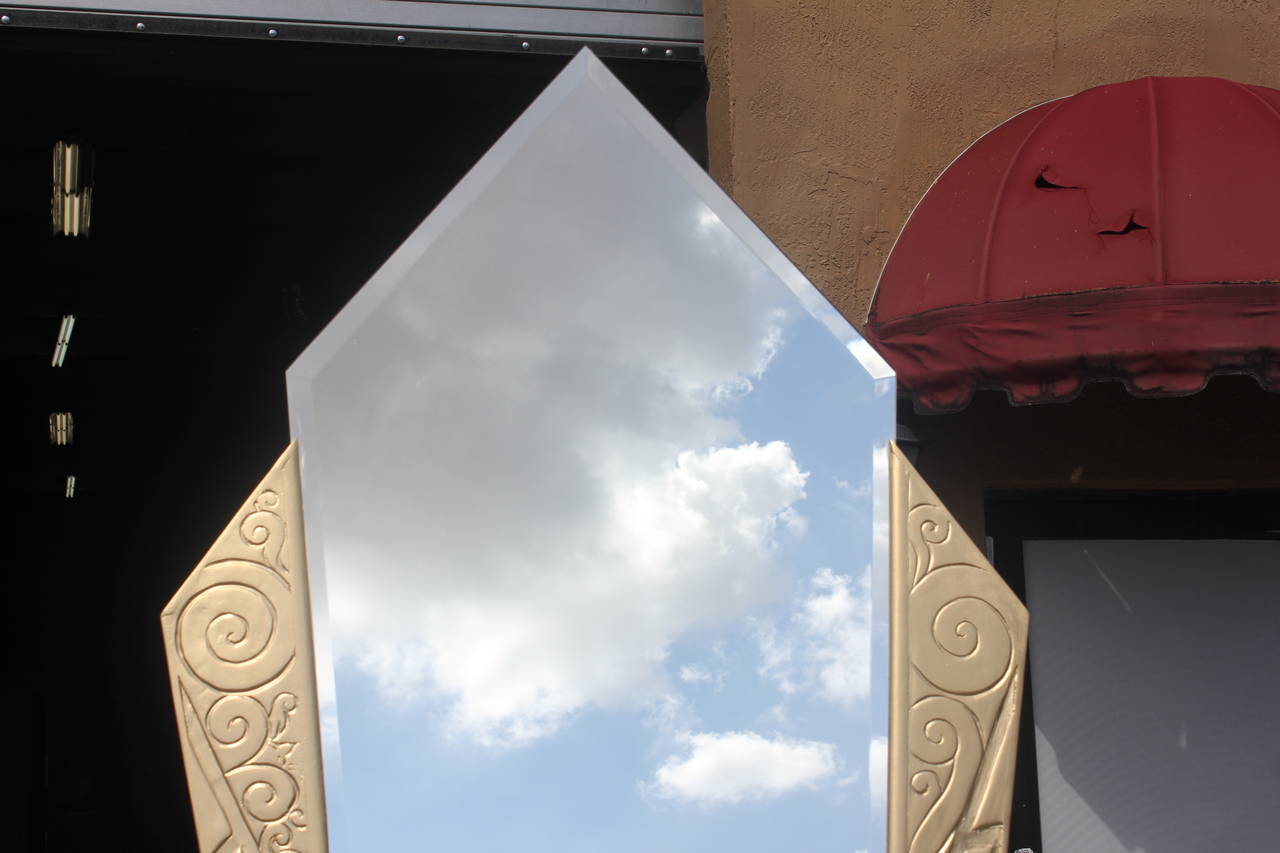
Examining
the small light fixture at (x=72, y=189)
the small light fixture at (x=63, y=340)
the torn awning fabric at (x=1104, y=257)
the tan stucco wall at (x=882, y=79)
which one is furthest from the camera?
the small light fixture at (x=63, y=340)

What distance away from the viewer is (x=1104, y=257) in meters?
1.92

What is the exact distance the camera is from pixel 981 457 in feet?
8.22

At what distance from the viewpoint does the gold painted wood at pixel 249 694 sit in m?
1.23

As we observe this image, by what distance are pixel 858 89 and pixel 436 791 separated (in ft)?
6.09

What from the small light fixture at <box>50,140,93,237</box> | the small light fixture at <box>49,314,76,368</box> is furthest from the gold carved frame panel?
the small light fixture at <box>49,314,76,368</box>

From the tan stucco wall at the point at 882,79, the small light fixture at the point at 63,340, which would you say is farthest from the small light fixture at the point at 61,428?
the tan stucco wall at the point at 882,79

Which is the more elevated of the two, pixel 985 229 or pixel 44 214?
pixel 44 214

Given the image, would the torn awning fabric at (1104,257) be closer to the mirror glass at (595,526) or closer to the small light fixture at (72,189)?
the mirror glass at (595,526)

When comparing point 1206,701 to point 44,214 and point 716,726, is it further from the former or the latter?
point 44,214

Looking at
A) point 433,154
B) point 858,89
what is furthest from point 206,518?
point 858,89

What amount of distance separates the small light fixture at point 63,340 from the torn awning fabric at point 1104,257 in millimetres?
2988

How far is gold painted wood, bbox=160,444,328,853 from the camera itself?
1233 millimetres

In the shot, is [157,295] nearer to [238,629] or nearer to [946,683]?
[238,629]

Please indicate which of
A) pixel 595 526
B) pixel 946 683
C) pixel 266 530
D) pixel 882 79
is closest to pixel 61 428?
pixel 882 79
